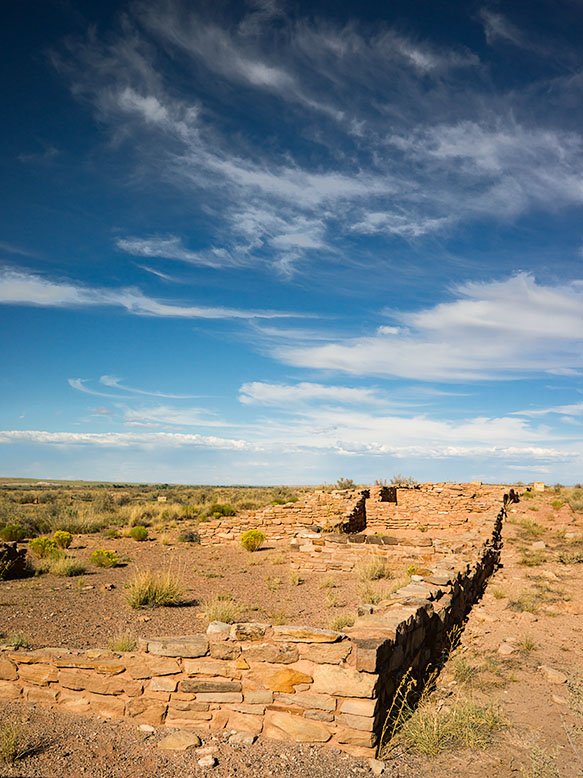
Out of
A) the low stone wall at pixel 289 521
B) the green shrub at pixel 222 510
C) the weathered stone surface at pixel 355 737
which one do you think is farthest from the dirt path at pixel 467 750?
the green shrub at pixel 222 510

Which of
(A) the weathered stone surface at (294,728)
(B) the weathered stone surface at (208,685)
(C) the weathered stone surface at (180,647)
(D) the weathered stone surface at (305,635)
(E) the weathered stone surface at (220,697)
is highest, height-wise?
(D) the weathered stone surface at (305,635)

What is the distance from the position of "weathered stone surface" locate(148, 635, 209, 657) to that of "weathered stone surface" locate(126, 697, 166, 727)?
Answer: 0.44 meters

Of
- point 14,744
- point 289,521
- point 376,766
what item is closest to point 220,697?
point 376,766

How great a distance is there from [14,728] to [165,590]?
196 inches

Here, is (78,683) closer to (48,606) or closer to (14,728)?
(14,728)

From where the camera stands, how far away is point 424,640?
20.4ft

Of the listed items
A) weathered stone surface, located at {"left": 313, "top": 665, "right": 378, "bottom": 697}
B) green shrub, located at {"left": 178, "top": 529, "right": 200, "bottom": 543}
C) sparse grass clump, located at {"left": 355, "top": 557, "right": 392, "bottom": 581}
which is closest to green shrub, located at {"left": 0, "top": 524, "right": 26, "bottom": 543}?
green shrub, located at {"left": 178, "top": 529, "right": 200, "bottom": 543}

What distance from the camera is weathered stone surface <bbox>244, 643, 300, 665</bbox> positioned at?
4625 millimetres

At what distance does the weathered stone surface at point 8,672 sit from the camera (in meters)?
5.33

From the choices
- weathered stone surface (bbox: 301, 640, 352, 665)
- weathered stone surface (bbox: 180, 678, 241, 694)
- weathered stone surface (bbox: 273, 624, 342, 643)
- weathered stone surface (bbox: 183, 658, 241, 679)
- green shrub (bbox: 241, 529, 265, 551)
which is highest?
weathered stone surface (bbox: 273, 624, 342, 643)

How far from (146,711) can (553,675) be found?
482 centimetres

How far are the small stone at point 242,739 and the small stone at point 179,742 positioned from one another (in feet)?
1.02

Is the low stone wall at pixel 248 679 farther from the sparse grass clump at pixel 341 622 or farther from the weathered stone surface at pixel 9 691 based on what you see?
the sparse grass clump at pixel 341 622

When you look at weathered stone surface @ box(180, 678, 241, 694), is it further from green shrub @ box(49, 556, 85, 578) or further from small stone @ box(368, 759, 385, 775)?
green shrub @ box(49, 556, 85, 578)
